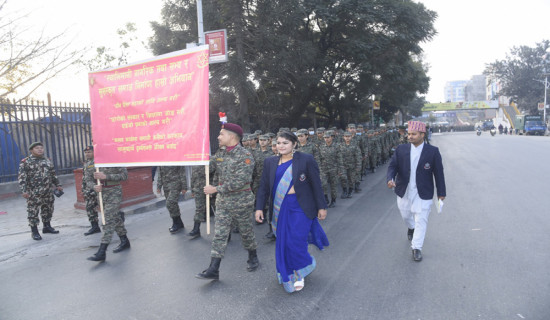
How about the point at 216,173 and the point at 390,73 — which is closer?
the point at 216,173

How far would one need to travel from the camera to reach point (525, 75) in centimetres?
6012

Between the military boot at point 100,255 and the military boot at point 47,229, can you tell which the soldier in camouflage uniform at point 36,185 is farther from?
the military boot at point 100,255

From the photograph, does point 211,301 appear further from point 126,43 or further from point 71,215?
point 126,43

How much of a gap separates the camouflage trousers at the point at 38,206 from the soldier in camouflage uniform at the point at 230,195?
4.29 meters

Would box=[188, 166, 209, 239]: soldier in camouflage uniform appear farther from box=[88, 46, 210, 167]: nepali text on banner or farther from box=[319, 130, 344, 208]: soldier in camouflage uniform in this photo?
box=[319, 130, 344, 208]: soldier in camouflage uniform

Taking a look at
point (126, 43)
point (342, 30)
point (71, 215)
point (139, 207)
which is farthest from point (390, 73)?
point (71, 215)

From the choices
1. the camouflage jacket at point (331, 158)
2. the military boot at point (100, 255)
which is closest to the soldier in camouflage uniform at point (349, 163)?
the camouflage jacket at point (331, 158)

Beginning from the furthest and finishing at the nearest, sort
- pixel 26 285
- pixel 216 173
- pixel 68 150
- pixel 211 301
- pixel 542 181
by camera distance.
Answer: pixel 68 150 → pixel 542 181 → pixel 216 173 → pixel 26 285 → pixel 211 301

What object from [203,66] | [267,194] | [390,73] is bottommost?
[267,194]

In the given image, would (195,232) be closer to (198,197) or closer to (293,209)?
(198,197)

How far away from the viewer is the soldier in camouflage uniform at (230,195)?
4.07m

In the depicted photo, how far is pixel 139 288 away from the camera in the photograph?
4117mm

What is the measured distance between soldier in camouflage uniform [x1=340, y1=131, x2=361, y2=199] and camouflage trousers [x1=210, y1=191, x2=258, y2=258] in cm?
503

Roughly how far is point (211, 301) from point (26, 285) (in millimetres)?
2555
